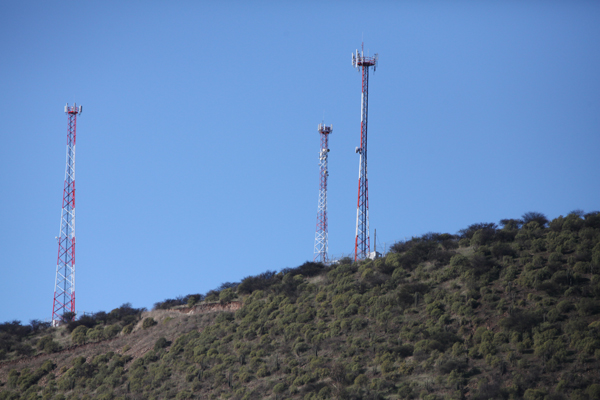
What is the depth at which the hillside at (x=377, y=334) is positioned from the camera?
108 ft

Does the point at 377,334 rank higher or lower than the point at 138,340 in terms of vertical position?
higher

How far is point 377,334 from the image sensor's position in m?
40.2

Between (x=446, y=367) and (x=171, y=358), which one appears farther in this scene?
(x=171, y=358)

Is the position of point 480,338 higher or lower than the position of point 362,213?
lower

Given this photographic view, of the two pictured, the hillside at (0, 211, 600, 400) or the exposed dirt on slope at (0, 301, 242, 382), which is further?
the exposed dirt on slope at (0, 301, 242, 382)

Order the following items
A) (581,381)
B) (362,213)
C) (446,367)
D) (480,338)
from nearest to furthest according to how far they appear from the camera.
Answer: (581,381) < (446,367) < (480,338) < (362,213)

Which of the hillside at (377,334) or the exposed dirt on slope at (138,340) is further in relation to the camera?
the exposed dirt on slope at (138,340)

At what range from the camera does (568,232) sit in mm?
43562

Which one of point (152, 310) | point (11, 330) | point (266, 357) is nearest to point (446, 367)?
point (266, 357)

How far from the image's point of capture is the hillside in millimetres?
32969

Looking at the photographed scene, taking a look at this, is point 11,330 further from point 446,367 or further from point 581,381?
point 581,381

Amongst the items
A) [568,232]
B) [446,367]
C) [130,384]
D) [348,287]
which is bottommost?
→ [130,384]

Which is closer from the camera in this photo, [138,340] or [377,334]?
[377,334]

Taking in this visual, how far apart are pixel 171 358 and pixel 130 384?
337cm
